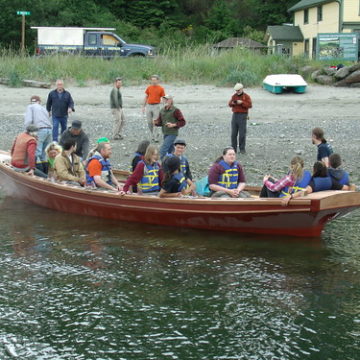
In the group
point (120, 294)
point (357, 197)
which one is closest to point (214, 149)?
point (357, 197)

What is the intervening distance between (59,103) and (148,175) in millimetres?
5181

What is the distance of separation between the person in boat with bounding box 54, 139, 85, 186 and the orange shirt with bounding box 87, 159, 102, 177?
423 mm

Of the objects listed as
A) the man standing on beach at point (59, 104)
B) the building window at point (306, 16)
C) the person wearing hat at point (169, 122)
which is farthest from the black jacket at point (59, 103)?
the building window at point (306, 16)

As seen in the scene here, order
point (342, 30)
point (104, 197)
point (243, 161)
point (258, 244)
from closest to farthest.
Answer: point (258, 244)
point (104, 197)
point (243, 161)
point (342, 30)

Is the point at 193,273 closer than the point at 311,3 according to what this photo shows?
Yes

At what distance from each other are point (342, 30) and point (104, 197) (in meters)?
30.7

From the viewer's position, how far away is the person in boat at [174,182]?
33.7 ft

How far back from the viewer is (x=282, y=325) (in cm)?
737

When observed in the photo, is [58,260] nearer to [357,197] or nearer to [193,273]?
[193,273]

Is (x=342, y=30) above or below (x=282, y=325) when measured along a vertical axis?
above

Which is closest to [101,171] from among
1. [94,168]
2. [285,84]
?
[94,168]

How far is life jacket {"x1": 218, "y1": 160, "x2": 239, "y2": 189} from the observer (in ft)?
34.0

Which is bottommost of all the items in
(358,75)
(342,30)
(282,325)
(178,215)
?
(282,325)

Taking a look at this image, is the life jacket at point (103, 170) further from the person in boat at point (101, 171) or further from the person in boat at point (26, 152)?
the person in boat at point (26, 152)
